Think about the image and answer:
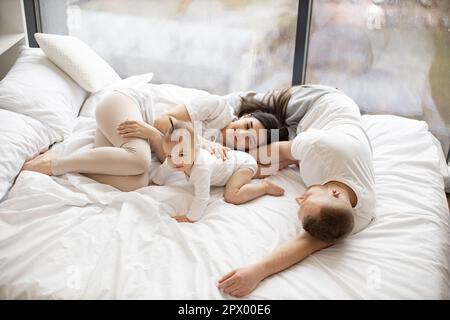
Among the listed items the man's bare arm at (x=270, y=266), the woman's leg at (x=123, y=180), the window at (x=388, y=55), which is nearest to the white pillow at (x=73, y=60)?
the woman's leg at (x=123, y=180)

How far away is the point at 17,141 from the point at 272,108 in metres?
0.99

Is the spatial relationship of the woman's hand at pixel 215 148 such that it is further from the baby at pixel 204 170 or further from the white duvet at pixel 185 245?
the white duvet at pixel 185 245

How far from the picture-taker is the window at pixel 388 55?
242cm

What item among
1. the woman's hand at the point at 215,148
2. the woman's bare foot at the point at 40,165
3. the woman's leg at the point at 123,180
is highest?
the woman's hand at the point at 215,148

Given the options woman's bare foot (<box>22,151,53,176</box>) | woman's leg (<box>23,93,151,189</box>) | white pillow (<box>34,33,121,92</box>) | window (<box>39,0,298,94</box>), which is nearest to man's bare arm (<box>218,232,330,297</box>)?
woman's leg (<box>23,93,151,189</box>)

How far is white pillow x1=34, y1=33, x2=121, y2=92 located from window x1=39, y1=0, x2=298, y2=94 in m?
0.53

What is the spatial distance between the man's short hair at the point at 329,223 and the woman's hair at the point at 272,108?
63 centimetres

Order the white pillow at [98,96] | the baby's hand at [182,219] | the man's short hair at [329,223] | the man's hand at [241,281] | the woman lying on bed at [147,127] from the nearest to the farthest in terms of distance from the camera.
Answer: the man's hand at [241,281]
the man's short hair at [329,223]
the baby's hand at [182,219]
the woman lying on bed at [147,127]
the white pillow at [98,96]

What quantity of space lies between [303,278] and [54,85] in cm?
135

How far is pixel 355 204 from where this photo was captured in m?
1.63

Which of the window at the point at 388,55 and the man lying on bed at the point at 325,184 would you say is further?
the window at the point at 388,55

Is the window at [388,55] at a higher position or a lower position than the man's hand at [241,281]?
higher

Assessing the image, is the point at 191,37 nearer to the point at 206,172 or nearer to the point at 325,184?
the point at 206,172
